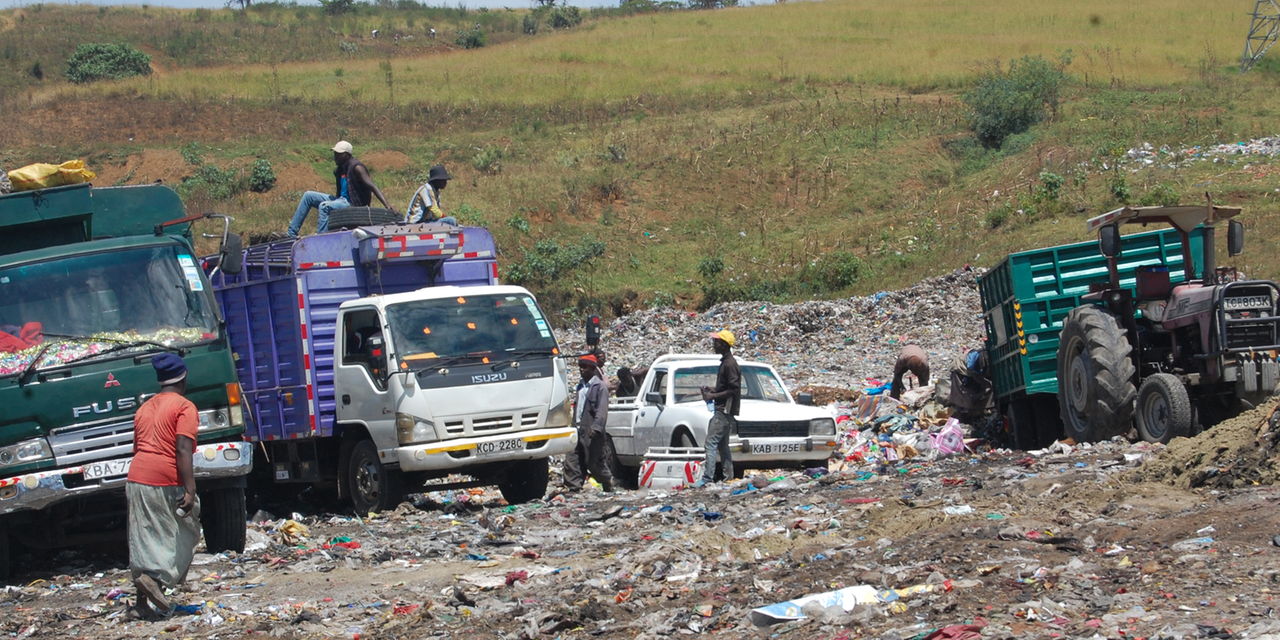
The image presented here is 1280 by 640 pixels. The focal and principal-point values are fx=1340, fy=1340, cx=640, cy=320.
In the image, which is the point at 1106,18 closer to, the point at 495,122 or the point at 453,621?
the point at 495,122

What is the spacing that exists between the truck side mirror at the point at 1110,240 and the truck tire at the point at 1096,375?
21.7 inches

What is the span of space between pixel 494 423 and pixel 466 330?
3.13ft

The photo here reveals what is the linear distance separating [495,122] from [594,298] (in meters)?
19.1

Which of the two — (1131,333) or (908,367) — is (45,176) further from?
(908,367)

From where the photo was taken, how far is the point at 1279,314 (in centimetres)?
1173

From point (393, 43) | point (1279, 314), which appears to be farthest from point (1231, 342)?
point (393, 43)

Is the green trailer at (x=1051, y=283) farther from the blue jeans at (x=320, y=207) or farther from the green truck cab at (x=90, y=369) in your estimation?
the green truck cab at (x=90, y=369)

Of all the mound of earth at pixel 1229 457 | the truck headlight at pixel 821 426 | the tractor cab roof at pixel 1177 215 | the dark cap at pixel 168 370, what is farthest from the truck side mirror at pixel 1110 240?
the dark cap at pixel 168 370


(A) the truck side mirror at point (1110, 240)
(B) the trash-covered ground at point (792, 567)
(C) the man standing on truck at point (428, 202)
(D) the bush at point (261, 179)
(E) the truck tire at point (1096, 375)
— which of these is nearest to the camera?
(B) the trash-covered ground at point (792, 567)

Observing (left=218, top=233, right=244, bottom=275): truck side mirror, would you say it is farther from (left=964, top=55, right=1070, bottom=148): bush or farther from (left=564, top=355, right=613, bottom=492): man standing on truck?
(left=964, top=55, right=1070, bottom=148): bush

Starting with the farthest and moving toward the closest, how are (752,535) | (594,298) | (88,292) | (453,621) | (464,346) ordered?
(594,298), (464,346), (88,292), (752,535), (453,621)

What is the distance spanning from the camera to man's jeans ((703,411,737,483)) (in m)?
13.0

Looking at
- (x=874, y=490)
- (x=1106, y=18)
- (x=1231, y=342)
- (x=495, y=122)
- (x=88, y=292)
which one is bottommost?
(x=874, y=490)

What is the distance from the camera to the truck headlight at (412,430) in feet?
39.8
